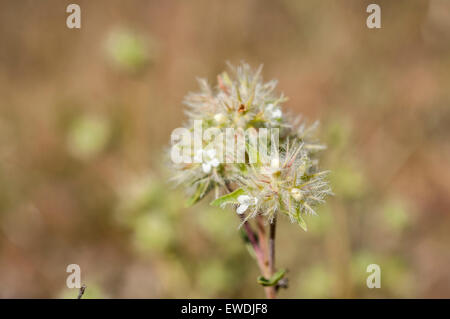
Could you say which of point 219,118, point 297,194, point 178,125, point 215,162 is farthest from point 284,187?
point 178,125

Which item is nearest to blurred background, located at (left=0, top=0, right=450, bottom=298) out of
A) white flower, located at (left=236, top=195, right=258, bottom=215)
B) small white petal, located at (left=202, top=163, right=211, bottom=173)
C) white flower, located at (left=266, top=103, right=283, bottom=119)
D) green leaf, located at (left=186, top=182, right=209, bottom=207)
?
green leaf, located at (left=186, top=182, right=209, bottom=207)

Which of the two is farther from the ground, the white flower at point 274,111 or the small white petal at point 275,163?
the white flower at point 274,111

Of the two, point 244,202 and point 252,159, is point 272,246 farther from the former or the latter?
point 252,159

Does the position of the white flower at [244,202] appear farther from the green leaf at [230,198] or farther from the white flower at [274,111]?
the white flower at [274,111]

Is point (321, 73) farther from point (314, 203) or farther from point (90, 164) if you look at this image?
point (314, 203)

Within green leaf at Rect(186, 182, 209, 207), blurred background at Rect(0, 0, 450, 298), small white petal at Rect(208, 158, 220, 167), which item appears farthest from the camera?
blurred background at Rect(0, 0, 450, 298)

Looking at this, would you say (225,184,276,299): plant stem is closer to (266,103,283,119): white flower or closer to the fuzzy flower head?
the fuzzy flower head

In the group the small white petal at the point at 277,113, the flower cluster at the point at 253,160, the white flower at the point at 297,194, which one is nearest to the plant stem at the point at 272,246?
the flower cluster at the point at 253,160

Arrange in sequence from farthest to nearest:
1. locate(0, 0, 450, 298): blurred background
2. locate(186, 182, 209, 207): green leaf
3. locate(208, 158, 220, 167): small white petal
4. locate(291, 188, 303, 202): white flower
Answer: locate(0, 0, 450, 298): blurred background → locate(186, 182, 209, 207): green leaf → locate(208, 158, 220, 167): small white petal → locate(291, 188, 303, 202): white flower
